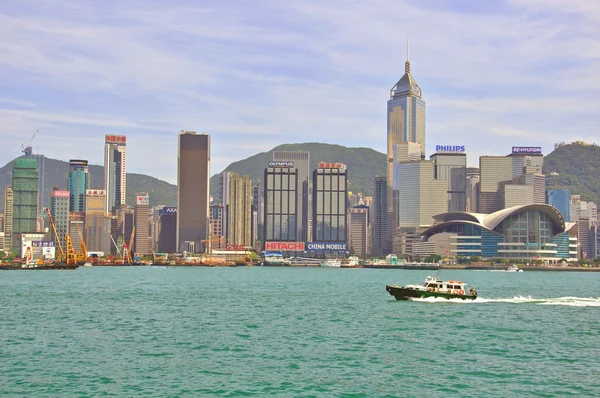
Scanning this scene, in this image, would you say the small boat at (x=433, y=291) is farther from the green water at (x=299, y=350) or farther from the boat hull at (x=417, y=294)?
the green water at (x=299, y=350)

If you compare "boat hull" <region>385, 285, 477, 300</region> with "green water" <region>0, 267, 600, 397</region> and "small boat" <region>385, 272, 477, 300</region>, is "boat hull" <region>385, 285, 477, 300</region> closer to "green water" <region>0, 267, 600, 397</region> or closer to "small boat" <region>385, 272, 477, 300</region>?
"small boat" <region>385, 272, 477, 300</region>

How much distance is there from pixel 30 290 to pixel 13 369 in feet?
234

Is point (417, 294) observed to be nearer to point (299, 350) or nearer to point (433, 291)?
point (433, 291)

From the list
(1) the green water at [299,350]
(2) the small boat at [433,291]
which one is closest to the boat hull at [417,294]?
(2) the small boat at [433,291]

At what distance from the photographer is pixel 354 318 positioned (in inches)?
2734

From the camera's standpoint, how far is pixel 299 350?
5025cm

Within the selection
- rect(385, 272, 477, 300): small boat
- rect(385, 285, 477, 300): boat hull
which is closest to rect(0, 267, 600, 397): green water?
rect(385, 285, 477, 300): boat hull

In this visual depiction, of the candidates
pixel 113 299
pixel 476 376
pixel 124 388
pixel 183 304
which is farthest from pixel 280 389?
pixel 113 299

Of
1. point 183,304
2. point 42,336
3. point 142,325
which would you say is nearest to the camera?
point 42,336

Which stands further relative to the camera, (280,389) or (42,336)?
(42,336)

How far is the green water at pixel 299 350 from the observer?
39.1 metres

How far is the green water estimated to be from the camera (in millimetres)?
39094

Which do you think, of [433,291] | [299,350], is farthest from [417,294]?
[299,350]

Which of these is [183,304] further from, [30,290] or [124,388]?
[124,388]
